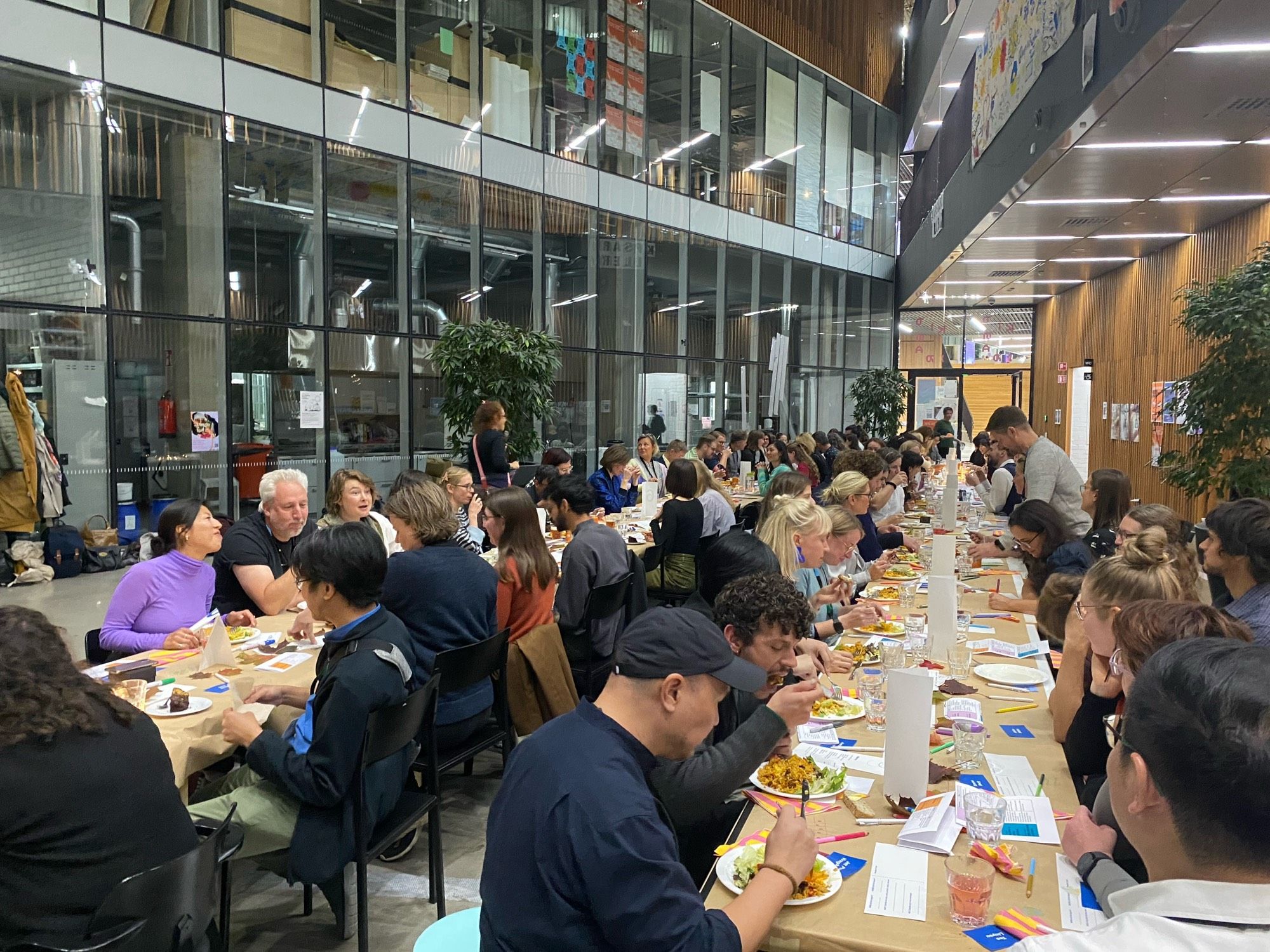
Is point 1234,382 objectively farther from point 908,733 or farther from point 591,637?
point 908,733

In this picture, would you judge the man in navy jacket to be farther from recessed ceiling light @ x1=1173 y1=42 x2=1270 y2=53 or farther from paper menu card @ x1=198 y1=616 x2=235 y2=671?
recessed ceiling light @ x1=1173 y1=42 x2=1270 y2=53

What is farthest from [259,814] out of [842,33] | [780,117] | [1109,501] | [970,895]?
[842,33]

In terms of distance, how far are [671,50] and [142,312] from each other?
10.2 meters

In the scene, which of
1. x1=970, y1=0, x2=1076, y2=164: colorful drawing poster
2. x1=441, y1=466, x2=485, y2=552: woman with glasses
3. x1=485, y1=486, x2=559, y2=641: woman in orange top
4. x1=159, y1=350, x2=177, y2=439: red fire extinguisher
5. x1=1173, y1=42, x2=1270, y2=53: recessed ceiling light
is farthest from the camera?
x1=159, y1=350, x2=177, y2=439: red fire extinguisher

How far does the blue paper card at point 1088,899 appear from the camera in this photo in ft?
6.16

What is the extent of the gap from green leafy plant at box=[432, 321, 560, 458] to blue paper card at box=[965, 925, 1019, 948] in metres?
9.01

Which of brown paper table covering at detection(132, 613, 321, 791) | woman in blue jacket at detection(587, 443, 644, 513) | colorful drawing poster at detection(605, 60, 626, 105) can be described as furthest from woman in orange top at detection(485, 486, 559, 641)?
colorful drawing poster at detection(605, 60, 626, 105)

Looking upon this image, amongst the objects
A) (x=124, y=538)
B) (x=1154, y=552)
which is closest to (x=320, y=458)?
(x=124, y=538)

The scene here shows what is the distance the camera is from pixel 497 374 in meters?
10.4

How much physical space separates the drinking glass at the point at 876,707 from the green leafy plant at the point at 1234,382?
17.6 feet

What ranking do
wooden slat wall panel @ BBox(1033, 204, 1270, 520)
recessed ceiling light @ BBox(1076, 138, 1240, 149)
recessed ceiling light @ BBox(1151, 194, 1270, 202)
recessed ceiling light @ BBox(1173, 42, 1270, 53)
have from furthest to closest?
wooden slat wall panel @ BBox(1033, 204, 1270, 520), recessed ceiling light @ BBox(1151, 194, 1270, 202), recessed ceiling light @ BBox(1076, 138, 1240, 149), recessed ceiling light @ BBox(1173, 42, 1270, 53)

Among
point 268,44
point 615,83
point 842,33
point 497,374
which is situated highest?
point 842,33

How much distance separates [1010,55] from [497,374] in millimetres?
6374

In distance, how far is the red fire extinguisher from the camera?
9.08m
